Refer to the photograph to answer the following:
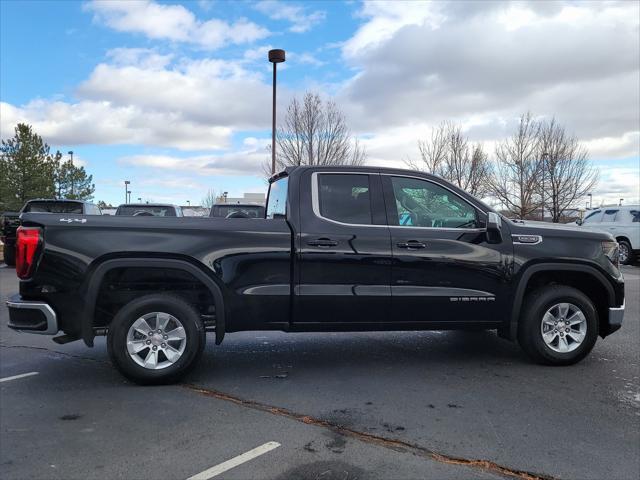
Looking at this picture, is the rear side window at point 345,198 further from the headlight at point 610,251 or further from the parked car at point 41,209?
the parked car at point 41,209

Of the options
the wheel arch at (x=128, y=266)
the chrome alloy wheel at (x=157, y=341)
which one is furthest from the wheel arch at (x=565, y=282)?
the chrome alloy wheel at (x=157, y=341)

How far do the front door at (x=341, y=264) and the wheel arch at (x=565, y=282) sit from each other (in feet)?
4.27

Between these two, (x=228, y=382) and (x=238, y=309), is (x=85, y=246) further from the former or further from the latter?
(x=228, y=382)

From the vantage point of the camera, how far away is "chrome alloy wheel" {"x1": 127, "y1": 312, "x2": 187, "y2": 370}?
4.73 m

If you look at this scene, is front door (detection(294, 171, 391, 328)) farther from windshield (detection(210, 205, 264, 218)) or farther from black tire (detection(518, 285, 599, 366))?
windshield (detection(210, 205, 264, 218))

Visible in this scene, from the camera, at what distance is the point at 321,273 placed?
4969 millimetres

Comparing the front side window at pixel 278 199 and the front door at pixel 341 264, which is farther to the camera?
the front side window at pixel 278 199

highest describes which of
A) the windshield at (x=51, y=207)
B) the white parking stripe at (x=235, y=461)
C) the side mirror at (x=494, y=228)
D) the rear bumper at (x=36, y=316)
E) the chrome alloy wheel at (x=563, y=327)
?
the windshield at (x=51, y=207)

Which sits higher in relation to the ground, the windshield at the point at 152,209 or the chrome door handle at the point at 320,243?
the windshield at the point at 152,209

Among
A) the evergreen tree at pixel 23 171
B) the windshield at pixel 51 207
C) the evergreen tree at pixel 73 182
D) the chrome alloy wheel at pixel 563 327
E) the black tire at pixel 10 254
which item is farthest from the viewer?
the evergreen tree at pixel 73 182

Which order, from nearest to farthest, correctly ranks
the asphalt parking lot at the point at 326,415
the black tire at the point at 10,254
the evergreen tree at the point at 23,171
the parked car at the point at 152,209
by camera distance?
1. the asphalt parking lot at the point at 326,415
2. the parked car at the point at 152,209
3. the black tire at the point at 10,254
4. the evergreen tree at the point at 23,171

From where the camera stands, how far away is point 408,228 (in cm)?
514

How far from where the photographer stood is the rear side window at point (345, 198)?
513 centimetres

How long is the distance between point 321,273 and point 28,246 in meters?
2.51
